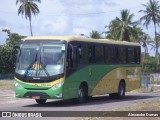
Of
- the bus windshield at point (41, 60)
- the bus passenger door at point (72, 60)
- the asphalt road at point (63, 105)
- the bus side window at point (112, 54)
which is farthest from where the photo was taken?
the bus side window at point (112, 54)

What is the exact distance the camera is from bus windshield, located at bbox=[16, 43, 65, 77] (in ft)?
68.8

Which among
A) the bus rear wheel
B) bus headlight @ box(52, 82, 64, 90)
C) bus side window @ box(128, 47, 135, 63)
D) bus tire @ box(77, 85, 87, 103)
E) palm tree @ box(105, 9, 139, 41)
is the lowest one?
the bus rear wheel

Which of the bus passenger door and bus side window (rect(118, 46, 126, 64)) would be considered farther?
bus side window (rect(118, 46, 126, 64))

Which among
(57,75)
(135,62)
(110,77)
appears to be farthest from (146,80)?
(57,75)

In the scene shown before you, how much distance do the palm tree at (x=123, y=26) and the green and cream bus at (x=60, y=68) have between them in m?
65.4

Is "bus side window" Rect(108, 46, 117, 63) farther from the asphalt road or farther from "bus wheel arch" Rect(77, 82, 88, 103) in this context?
"bus wheel arch" Rect(77, 82, 88, 103)

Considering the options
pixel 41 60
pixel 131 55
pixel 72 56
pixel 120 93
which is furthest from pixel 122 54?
pixel 41 60

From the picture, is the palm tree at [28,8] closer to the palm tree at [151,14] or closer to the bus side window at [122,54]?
the palm tree at [151,14]

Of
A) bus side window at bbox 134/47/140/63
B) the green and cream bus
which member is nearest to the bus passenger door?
the green and cream bus

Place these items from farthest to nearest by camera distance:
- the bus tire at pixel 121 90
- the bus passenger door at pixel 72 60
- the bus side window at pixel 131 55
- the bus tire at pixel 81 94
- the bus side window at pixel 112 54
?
the bus side window at pixel 131 55, the bus tire at pixel 121 90, the bus side window at pixel 112 54, the bus tire at pixel 81 94, the bus passenger door at pixel 72 60

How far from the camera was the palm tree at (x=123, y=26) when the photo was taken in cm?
9041

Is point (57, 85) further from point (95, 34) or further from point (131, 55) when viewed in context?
point (95, 34)

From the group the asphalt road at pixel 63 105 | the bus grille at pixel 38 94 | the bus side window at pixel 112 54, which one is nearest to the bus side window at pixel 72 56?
the bus grille at pixel 38 94

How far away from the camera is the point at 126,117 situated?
49.5 feet
